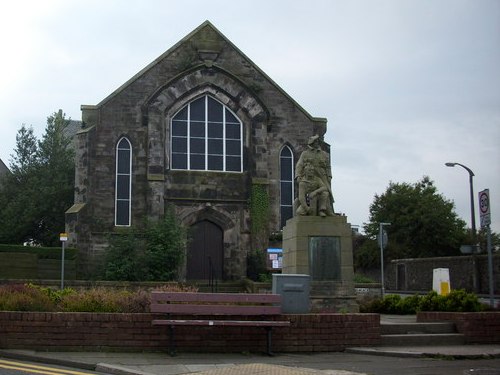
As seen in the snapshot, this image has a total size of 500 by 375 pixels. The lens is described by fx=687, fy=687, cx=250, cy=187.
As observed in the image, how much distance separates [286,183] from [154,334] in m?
21.5

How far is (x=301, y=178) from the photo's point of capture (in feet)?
56.6

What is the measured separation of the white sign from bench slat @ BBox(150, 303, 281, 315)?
773 centimetres

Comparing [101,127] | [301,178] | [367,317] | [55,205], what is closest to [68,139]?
[55,205]

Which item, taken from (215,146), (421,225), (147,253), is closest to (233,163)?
(215,146)

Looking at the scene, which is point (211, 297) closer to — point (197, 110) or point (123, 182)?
point (123, 182)

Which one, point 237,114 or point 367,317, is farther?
point 237,114

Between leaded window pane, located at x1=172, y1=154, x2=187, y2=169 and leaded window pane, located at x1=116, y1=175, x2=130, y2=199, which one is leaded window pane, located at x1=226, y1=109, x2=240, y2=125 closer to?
leaded window pane, located at x1=172, y1=154, x2=187, y2=169


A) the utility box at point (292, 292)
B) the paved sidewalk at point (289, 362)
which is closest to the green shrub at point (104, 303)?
the paved sidewalk at point (289, 362)

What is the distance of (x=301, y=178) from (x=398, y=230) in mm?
44366

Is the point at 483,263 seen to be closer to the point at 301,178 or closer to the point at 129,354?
the point at 301,178

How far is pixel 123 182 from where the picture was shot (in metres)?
31.4

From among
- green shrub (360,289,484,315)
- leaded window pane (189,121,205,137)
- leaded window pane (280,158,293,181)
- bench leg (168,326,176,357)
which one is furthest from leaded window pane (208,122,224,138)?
bench leg (168,326,176,357)

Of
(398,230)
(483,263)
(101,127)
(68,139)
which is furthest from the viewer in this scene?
(398,230)

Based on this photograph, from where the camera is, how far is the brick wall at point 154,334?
11680 millimetres
